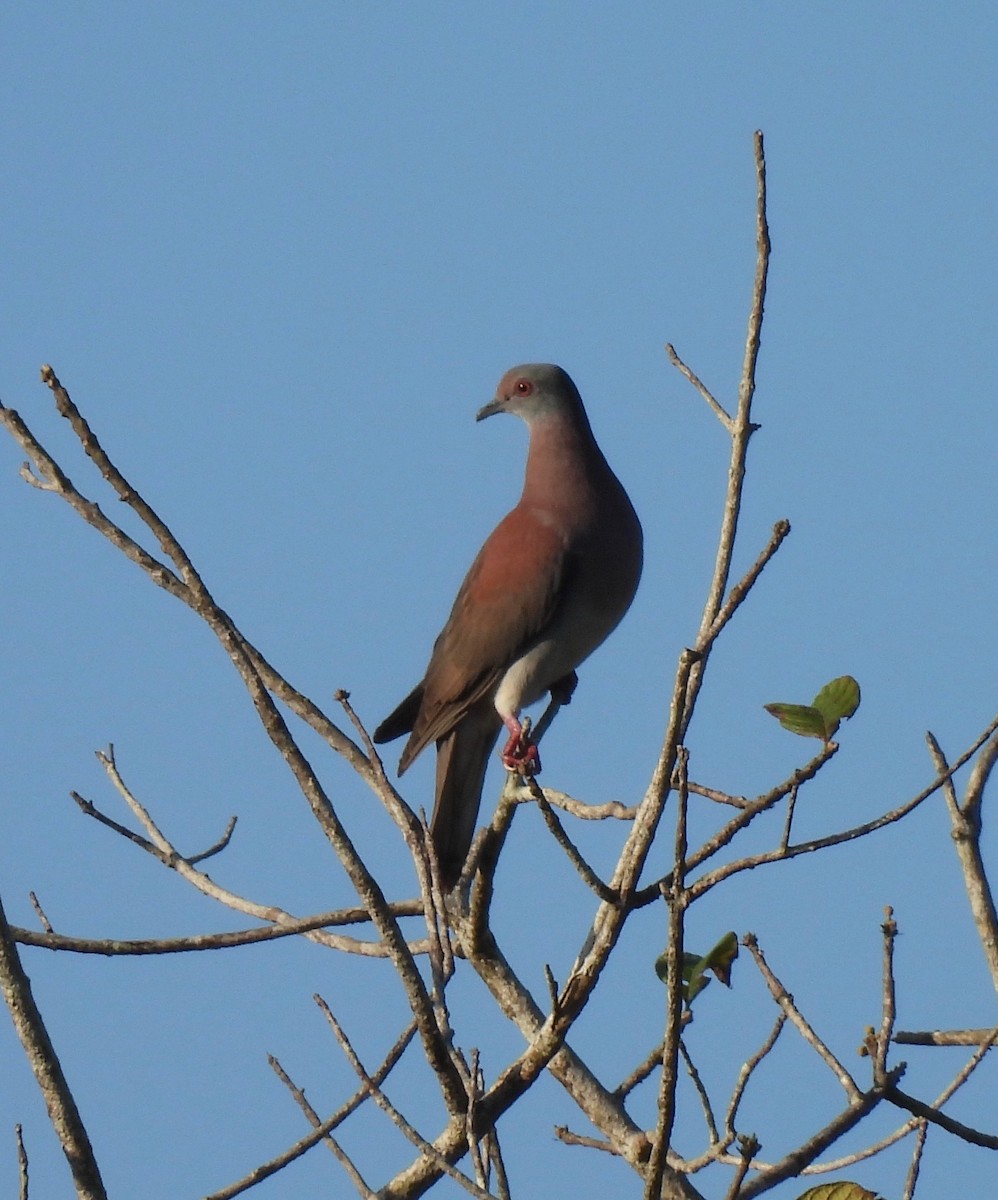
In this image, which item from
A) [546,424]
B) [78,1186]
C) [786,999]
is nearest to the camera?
[78,1186]

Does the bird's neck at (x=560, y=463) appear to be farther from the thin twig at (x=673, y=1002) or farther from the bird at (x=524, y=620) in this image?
the thin twig at (x=673, y=1002)

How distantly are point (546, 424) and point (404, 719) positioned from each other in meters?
1.19

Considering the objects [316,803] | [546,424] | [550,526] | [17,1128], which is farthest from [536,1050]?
[546,424]

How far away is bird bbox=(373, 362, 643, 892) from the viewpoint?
18.1 feet

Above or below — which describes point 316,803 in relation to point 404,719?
below

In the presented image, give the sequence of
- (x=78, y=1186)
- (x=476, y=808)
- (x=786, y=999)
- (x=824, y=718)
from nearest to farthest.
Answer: (x=78, y=1186)
(x=824, y=718)
(x=786, y=999)
(x=476, y=808)

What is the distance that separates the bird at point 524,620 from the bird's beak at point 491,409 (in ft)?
1.60

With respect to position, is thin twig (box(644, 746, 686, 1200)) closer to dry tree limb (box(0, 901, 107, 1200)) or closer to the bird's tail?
dry tree limb (box(0, 901, 107, 1200))

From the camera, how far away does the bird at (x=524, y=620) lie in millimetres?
5527

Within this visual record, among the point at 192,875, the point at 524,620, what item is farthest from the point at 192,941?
the point at 524,620

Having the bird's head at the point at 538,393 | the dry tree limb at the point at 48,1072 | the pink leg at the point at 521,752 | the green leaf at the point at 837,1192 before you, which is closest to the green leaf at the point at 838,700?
the green leaf at the point at 837,1192

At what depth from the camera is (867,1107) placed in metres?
2.74

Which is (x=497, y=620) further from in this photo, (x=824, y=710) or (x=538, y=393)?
(x=824, y=710)

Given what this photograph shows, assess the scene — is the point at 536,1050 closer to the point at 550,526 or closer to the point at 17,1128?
the point at 17,1128
